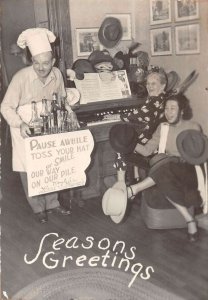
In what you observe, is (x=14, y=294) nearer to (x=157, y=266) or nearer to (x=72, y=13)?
(x=157, y=266)

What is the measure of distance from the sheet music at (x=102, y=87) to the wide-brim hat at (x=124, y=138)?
37cm

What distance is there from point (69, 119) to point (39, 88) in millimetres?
199

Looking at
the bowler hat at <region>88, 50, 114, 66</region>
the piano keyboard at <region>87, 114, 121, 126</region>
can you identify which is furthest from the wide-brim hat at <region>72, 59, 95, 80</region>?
the piano keyboard at <region>87, 114, 121, 126</region>

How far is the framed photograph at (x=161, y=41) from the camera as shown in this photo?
1.92 m

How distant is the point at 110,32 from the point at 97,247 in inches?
40.9

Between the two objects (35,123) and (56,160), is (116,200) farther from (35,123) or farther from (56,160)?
(35,123)

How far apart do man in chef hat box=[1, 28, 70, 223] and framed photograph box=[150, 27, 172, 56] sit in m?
0.47

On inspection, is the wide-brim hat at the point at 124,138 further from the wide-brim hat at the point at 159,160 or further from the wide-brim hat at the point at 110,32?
the wide-brim hat at the point at 110,32

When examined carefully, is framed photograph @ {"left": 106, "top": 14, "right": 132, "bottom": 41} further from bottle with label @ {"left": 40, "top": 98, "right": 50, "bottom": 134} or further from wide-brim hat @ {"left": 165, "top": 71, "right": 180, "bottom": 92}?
bottle with label @ {"left": 40, "top": 98, "right": 50, "bottom": 134}

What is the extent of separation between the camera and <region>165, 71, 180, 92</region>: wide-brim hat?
1.92 meters

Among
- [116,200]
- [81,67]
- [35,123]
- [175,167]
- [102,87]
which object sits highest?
[81,67]

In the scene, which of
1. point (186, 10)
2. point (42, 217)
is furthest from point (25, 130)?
point (186, 10)

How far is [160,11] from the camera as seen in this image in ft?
6.13

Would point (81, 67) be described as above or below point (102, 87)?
above
